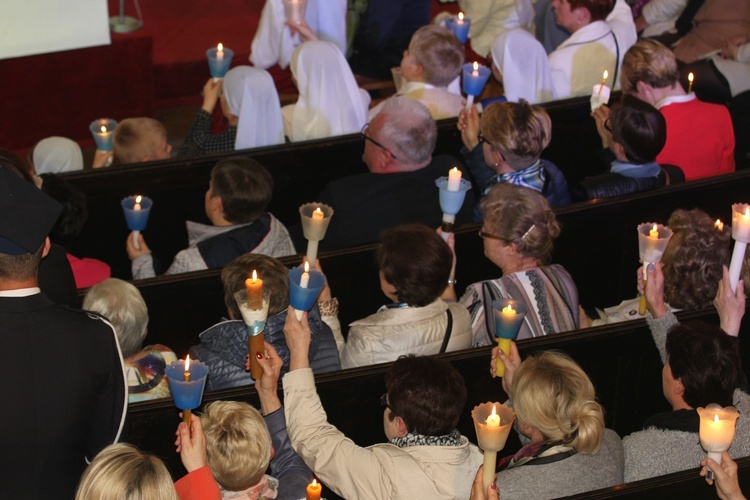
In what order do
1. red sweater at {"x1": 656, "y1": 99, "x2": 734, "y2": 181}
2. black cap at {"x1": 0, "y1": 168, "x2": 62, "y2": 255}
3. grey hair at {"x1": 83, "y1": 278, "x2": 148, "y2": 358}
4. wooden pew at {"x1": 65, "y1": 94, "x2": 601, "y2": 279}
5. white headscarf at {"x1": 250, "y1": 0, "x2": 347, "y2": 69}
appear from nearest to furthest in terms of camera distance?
black cap at {"x1": 0, "y1": 168, "x2": 62, "y2": 255}, grey hair at {"x1": 83, "y1": 278, "x2": 148, "y2": 358}, wooden pew at {"x1": 65, "y1": 94, "x2": 601, "y2": 279}, red sweater at {"x1": 656, "y1": 99, "x2": 734, "y2": 181}, white headscarf at {"x1": 250, "y1": 0, "x2": 347, "y2": 69}

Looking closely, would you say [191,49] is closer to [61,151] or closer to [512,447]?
[61,151]

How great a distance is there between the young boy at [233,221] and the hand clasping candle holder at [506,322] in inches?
50.8

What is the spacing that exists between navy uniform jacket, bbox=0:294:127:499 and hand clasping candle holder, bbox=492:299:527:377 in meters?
1.31

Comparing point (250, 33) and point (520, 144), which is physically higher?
point (520, 144)

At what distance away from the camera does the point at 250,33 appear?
866 cm

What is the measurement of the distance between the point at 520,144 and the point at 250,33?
4346mm

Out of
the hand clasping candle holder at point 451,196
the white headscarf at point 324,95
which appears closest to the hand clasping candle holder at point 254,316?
the hand clasping candle holder at point 451,196

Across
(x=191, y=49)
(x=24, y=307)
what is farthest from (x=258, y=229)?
(x=191, y=49)

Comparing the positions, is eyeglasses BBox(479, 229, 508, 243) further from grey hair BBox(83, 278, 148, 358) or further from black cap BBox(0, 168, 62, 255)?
black cap BBox(0, 168, 62, 255)

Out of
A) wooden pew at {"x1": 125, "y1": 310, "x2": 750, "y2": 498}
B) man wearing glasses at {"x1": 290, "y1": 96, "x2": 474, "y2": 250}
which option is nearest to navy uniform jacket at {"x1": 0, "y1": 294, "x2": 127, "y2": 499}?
wooden pew at {"x1": 125, "y1": 310, "x2": 750, "y2": 498}

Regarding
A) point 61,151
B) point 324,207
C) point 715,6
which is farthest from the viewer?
point 715,6

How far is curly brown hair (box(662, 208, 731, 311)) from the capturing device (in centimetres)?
409

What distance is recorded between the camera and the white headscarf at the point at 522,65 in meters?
5.98

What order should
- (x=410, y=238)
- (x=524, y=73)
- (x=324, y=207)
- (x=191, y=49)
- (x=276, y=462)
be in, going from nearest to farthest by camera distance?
1. (x=276, y=462)
2. (x=410, y=238)
3. (x=324, y=207)
4. (x=524, y=73)
5. (x=191, y=49)
